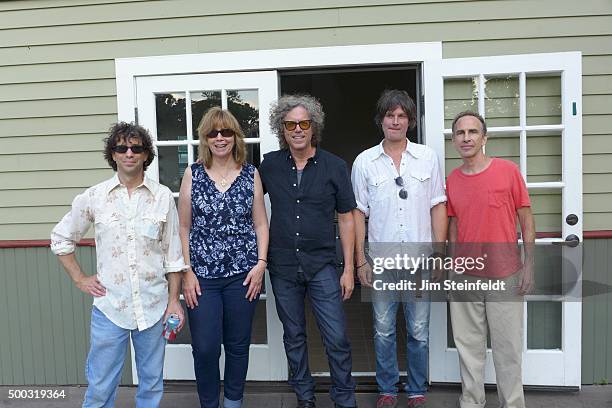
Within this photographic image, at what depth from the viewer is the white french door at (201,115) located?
2.95 meters

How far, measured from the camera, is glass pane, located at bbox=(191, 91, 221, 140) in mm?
2988

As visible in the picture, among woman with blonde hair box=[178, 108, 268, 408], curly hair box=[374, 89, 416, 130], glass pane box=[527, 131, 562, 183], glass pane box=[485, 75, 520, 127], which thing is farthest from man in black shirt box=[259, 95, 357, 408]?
glass pane box=[527, 131, 562, 183]

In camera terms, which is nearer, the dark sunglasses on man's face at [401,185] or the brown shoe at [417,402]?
the dark sunglasses on man's face at [401,185]

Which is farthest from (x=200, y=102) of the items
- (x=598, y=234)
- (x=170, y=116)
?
(x=598, y=234)

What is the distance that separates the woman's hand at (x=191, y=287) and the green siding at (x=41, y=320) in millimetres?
1046

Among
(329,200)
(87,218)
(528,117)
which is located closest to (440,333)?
(329,200)

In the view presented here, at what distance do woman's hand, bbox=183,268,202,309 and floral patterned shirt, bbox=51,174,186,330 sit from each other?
0.16 metres

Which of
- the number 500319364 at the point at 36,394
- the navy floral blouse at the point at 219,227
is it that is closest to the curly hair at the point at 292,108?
the navy floral blouse at the point at 219,227

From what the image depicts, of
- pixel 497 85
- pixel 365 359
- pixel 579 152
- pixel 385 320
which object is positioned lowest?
pixel 365 359

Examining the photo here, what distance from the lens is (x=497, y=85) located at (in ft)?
9.51

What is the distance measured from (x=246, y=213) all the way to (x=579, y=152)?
187cm

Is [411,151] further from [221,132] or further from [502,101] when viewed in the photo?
[221,132]

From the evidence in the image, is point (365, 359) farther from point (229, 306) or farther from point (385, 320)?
point (229, 306)

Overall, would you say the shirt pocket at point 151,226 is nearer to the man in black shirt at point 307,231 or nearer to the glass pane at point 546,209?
the man in black shirt at point 307,231
